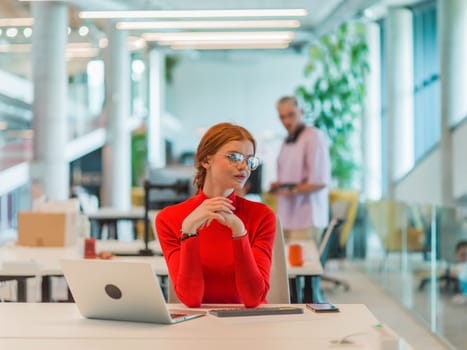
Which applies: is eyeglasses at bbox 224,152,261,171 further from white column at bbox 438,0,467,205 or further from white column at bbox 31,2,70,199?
white column at bbox 31,2,70,199

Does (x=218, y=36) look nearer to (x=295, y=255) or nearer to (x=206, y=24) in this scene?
(x=206, y=24)

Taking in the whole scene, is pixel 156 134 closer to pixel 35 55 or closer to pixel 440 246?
pixel 35 55

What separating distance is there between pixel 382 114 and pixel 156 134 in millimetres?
4254

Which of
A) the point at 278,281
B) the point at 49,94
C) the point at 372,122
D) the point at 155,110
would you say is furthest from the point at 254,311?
the point at 155,110

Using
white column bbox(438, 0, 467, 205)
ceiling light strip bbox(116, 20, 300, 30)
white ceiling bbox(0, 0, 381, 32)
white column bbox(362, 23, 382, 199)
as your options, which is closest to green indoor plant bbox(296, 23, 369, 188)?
white column bbox(362, 23, 382, 199)

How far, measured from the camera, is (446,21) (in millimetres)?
9789

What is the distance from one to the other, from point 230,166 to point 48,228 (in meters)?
2.87

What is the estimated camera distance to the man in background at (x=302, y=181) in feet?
22.3

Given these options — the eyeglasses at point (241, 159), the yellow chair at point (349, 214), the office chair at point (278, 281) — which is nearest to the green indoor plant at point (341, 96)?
the yellow chair at point (349, 214)

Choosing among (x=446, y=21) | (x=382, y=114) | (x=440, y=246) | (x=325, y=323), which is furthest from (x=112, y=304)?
(x=382, y=114)

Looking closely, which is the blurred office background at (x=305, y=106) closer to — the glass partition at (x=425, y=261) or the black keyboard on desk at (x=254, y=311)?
the glass partition at (x=425, y=261)

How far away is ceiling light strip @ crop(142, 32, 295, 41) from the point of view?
13.1 meters

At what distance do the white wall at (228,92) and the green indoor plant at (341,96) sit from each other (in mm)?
7166

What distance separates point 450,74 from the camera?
9.84 meters
